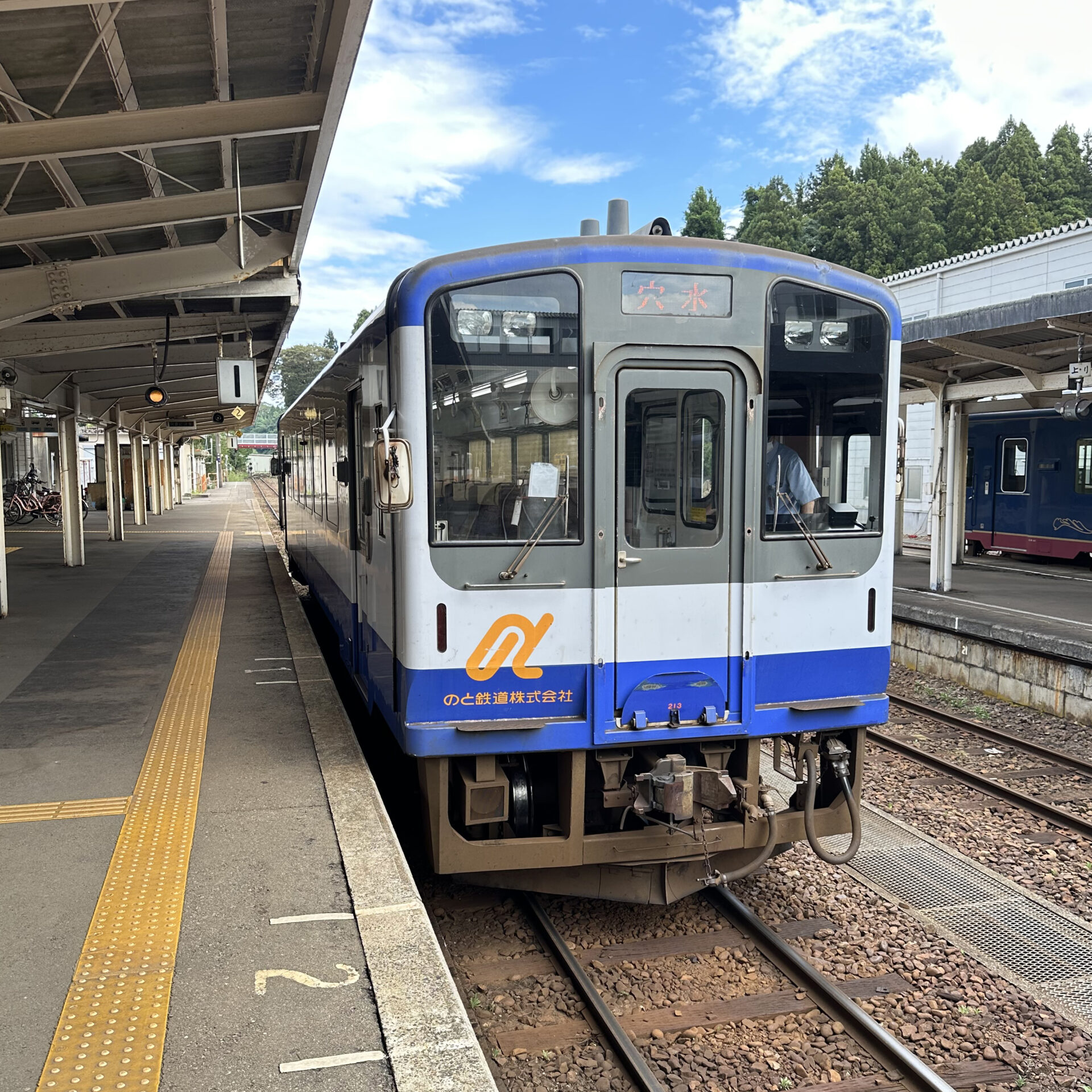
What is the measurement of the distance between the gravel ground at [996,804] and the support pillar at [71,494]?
1333cm

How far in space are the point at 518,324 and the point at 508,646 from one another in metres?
1.41

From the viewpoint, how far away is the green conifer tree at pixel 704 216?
56625 mm

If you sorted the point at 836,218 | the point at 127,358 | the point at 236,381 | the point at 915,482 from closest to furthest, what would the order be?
the point at 236,381
the point at 127,358
the point at 915,482
the point at 836,218

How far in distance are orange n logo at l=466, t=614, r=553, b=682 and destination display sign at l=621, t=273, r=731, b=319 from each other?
1.43m

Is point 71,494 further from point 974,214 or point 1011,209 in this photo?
point 1011,209

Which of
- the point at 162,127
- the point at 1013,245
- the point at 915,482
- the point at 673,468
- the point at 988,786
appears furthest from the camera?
the point at 915,482

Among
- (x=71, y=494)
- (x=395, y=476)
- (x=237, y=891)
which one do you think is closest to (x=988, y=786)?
(x=395, y=476)

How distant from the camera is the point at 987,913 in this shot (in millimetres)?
5355

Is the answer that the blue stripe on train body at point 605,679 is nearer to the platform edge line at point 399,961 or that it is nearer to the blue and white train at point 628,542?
the blue and white train at point 628,542

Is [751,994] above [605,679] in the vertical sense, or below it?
below

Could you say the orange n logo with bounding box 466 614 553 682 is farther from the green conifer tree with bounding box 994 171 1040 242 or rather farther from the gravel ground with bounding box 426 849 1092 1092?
the green conifer tree with bounding box 994 171 1040 242

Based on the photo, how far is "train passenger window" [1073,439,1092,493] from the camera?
16.0 m

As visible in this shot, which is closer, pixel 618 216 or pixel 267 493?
pixel 618 216

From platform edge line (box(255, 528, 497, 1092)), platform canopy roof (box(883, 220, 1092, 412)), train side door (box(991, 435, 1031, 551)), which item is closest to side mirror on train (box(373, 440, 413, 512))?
platform edge line (box(255, 528, 497, 1092))
